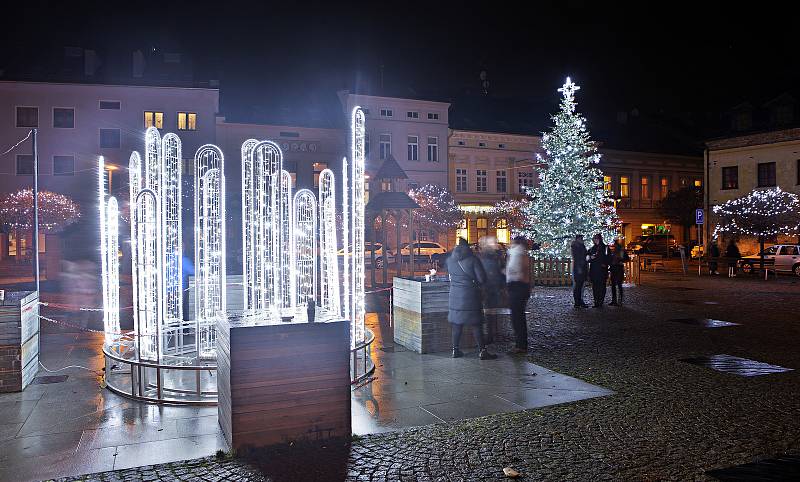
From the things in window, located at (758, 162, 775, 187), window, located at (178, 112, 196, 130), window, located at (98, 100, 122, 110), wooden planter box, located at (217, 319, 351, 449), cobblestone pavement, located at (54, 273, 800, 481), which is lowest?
cobblestone pavement, located at (54, 273, 800, 481)

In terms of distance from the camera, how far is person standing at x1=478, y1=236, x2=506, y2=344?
11312mm

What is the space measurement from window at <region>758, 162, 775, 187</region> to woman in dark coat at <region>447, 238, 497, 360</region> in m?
33.4

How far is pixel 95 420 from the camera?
684 cm

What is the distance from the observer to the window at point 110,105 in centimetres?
3756

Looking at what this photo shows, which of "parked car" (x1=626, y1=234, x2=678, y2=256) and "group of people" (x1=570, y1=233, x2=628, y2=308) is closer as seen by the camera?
"group of people" (x1=570, y1=233, x2=628, y2=308)

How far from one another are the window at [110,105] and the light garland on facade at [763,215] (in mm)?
33550

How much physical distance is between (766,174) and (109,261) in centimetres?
3793

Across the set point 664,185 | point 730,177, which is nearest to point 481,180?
point 730,177

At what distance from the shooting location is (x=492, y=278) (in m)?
11.8

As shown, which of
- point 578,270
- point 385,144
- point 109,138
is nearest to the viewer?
point 578,270

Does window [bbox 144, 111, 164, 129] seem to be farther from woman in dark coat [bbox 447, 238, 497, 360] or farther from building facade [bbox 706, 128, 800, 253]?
building facade [bbox 706, 128, 800, 253]

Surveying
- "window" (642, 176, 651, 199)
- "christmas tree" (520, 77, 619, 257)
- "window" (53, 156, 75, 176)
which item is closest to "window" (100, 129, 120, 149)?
"window" (53, 156, 75, 176)

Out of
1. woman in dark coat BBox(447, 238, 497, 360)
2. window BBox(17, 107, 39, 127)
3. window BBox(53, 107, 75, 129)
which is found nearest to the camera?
woman in dark coat BBox(447, 238, 497, 360)

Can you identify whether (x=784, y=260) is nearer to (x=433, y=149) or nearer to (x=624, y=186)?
(x=433, y=149)
